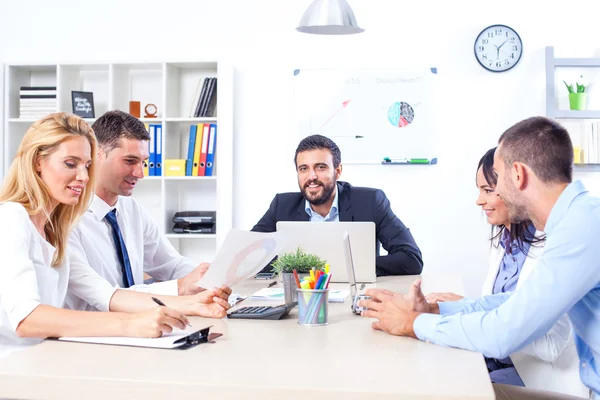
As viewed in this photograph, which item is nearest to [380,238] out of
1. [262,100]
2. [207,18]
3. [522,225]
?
[522,225]

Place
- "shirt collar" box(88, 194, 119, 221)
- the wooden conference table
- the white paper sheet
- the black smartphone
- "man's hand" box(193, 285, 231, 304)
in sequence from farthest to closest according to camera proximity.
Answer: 1. the black smartphone
2. "shirt collar" box(88, 194, 119, 221)
3. "man's hand" box(193, 285, 231, 304)
4. the white paper sheet
5. the wooden conference table

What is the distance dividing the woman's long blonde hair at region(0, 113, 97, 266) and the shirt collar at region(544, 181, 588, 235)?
1256 mm

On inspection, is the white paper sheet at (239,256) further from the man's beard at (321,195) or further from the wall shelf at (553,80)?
the wall shelf at (553,80)

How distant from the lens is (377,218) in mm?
3404

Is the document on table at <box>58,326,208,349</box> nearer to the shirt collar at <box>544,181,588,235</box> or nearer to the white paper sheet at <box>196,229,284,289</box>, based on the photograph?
the white paper sheet at <box>196,229,284,289</box>

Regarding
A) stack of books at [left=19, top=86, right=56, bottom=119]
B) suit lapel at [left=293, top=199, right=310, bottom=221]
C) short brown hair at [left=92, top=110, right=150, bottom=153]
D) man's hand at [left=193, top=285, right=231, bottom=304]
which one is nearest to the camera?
man's hand at [left=193, top=285, right=231, bottom=304]

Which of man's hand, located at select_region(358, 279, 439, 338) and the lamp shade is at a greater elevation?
the lamp shade

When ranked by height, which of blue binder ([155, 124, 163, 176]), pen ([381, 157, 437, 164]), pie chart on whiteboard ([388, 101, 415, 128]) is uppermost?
pie chart on whiteboard ([388, 101, 415, 128])

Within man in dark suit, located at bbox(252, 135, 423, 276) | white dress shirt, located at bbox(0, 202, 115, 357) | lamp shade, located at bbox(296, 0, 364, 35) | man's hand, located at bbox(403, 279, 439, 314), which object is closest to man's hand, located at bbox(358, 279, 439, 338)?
man's hand, located at bbox(403, 279, 439, 314)

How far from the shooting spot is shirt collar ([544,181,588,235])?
1.66 m

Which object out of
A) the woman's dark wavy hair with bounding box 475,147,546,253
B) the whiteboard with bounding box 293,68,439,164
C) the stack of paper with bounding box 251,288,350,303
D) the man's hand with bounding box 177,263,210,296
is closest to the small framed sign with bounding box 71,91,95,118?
the whiteboard with bounding box 293,68,439,164

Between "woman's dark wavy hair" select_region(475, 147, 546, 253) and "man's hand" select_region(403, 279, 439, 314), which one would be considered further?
"woman's dark wavy hair" select_region(475, 147, 546, 253)

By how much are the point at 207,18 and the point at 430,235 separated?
213 centimetres

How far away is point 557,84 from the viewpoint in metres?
4.65
